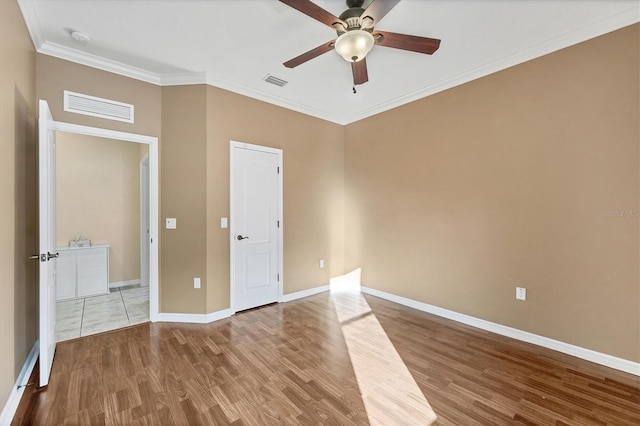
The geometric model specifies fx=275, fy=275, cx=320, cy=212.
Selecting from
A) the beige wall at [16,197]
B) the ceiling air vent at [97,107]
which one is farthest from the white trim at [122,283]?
the ceiling air vent at [97,107]

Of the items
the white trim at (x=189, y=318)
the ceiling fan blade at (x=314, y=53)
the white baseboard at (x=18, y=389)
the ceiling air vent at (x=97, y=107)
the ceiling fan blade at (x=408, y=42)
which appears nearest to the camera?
the white baseboard at (x=18, y=389)

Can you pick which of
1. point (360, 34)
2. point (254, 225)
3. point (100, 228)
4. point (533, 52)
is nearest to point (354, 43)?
point (360, 34)

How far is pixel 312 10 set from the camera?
1768 mm

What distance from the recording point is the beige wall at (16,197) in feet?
5.63

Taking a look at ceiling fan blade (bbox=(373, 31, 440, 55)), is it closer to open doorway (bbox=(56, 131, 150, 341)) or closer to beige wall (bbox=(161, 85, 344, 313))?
beige wall (bbox=(161, 85, 344, 313))

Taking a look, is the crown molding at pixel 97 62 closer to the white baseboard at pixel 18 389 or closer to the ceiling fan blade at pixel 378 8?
the ceiling fan blade at pixel 378 8

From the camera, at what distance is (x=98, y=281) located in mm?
4262

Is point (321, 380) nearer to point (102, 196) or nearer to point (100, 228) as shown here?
point (100, 228)

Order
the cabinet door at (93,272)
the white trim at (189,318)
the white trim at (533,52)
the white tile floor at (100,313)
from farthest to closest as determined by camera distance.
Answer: the cabinet door at (93,272) → the white trim at (189,318) → the white tile floor at (100,313) → the white trim at (533,52)

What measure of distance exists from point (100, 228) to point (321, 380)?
4.44 meters

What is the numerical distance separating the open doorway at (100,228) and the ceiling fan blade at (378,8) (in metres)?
3.90

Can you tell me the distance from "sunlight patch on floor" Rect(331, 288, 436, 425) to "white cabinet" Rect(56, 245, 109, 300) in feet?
12.4

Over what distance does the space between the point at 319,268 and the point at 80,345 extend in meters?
2.93

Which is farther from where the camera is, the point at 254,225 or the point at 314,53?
the point at 254,225
